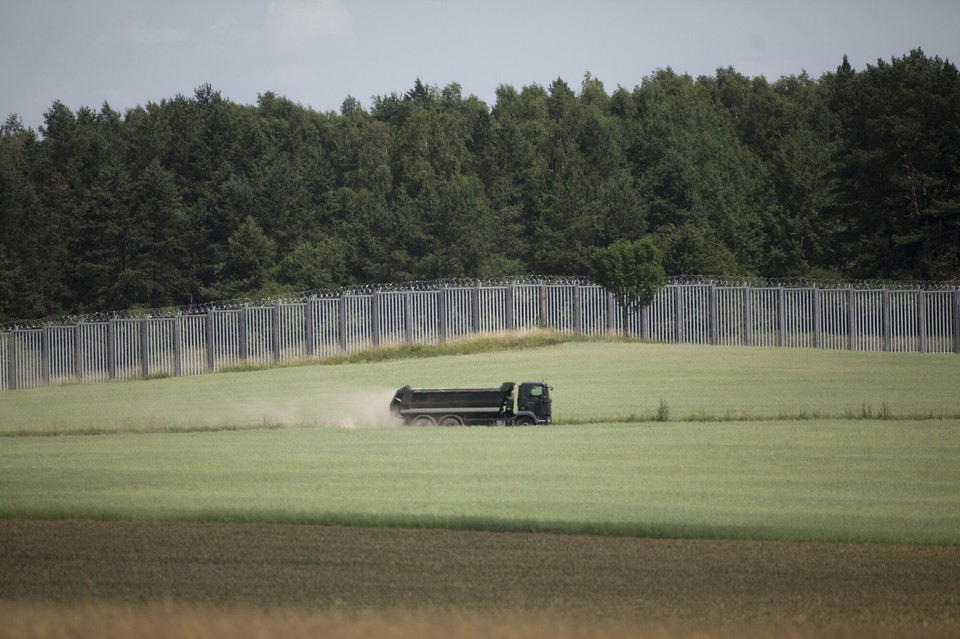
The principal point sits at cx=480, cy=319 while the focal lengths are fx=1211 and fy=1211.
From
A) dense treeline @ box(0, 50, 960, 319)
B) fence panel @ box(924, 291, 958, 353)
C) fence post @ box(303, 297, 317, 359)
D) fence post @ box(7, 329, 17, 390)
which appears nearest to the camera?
fence panel @ box(924, 291, 958, 353)

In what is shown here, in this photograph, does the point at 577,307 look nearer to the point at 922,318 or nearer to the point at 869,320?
the point at 869,320

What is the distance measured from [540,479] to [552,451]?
3.25m

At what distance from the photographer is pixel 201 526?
19344 mm

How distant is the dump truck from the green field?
27.9 inches

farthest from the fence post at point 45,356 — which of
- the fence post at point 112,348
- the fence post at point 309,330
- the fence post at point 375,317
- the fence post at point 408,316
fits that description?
the fence post at point 408,316

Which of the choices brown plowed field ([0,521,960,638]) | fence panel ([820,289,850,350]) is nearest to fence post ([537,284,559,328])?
fence panel ([820,289,850,350])

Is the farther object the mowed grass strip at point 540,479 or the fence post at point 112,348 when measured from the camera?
the fence post at point 112,348

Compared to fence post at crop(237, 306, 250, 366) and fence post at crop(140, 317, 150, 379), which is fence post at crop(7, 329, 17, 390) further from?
fence post at crop(237, 306, 250, 366)

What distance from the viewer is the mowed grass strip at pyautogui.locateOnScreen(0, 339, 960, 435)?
32.1m

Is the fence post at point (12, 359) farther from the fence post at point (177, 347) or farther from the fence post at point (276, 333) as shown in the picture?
the fence post at point (276, 333)

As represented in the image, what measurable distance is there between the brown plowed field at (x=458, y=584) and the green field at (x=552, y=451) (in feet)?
3.28

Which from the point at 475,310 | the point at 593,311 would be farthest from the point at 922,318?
the point at 475,310

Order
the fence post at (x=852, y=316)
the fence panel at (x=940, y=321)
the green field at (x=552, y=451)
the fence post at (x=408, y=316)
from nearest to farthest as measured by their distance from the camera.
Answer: the green field at (x=552, y=451) < the fence panel at (x=940, y=321) < the fence post at (x=852, y=316) < the fence post at (x=408, y=316)

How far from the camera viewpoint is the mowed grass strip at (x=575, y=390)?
105 ft
